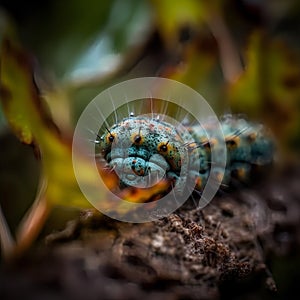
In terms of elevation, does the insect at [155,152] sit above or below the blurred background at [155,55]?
below

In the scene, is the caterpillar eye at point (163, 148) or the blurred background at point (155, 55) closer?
the caterpillar eye at point (163, 148)

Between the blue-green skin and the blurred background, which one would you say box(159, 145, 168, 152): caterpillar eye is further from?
the blurred background

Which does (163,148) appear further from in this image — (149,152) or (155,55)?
(155,55)

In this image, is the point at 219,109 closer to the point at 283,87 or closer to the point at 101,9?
the point at 283,87

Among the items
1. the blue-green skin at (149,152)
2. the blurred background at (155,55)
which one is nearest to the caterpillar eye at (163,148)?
the blue-green skin at (149,152)

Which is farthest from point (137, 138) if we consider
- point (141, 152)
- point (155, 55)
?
point (155, 55)

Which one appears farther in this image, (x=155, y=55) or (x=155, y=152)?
(x=155, y=55)

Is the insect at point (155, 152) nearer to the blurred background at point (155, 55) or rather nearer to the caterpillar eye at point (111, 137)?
the caterpillar eye at point (111, 137)

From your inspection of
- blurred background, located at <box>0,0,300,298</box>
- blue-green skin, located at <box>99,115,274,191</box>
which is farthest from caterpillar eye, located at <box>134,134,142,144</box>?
blurred background, located at <box>0,0,300,298</box>
